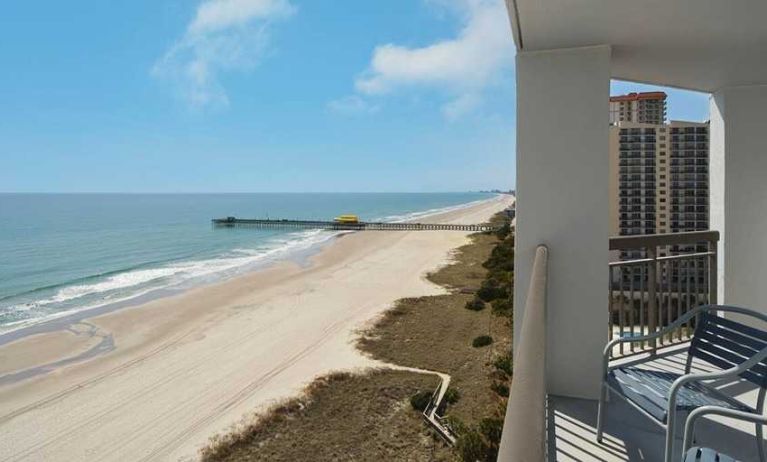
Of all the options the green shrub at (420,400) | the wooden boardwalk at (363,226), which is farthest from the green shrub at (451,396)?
the wooden boardwalk at (363,226)

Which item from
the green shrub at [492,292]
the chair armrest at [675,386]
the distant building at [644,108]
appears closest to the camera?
the chair armrest at [675,386]

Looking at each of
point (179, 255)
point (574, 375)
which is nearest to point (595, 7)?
point (574, 375)

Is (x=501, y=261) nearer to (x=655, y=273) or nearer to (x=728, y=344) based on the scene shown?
(x=655, y=273)

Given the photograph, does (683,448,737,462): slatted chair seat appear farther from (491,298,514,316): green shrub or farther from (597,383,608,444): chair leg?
(491,298,514,316): green shrub

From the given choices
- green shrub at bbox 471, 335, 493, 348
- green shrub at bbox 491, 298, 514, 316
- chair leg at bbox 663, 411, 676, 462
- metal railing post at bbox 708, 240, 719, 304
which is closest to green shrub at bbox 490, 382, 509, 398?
green shrub at bbox 471, 335, 493, 348

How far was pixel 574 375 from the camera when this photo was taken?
2516 mm

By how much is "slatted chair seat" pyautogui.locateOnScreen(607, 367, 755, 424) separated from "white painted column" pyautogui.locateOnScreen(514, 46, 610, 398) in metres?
0.69

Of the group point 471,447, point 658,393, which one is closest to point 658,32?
point 658,393

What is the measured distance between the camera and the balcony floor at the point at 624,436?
6.11ft

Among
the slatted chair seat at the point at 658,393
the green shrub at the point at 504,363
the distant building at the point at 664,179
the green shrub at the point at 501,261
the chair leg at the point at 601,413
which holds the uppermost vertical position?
the distant building at the point at 664,179

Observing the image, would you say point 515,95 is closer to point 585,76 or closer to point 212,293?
point 585,76

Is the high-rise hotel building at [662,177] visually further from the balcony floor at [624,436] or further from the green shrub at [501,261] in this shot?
the green shrub at [501,261]

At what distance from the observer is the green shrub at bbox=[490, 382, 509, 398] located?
8.48 m

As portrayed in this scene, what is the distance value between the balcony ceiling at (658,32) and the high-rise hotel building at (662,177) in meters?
3.53
